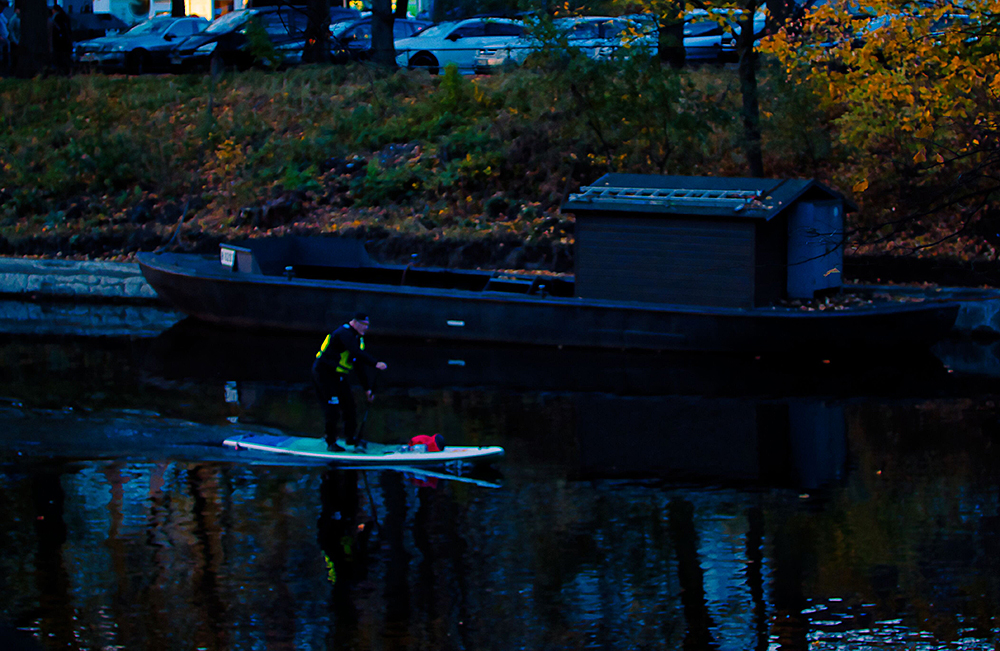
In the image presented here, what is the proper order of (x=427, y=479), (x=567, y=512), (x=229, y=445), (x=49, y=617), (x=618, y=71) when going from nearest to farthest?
(x=49, y=617)
(x=567, y=512)
(x=427, y=479)
(x=229, y=445)
(x=618, y=71)

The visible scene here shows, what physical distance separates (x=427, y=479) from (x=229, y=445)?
8.04 feet

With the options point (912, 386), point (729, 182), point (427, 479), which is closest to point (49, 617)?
point (427, 479)

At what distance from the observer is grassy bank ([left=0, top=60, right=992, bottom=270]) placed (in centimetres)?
2464

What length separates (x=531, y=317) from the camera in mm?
19609

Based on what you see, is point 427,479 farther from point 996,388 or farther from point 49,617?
point 996,388

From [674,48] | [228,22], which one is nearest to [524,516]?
[674,48]

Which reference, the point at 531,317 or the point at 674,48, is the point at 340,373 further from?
the point at 674,48

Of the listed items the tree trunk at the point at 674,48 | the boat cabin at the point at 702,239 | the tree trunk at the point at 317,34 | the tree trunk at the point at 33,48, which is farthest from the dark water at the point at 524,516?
the tree trunk at the point at 33,48

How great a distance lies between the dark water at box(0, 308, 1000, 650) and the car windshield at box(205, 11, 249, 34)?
68.0 ft

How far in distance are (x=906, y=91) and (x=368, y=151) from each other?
1418 cm

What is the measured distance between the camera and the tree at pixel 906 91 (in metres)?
16.5

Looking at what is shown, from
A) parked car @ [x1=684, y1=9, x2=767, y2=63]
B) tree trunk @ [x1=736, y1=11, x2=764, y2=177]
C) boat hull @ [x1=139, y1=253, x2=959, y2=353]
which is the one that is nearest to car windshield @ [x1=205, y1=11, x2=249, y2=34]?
parked car @ [x1=684, y1=9, x2=767, y2=63]

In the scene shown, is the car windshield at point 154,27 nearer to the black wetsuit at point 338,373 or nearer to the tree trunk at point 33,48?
the tree trunk at point 33,48

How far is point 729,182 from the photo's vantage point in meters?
20.0
